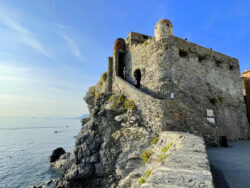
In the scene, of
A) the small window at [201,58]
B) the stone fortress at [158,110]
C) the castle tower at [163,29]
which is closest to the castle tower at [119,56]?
the stone fortress at [158,110]

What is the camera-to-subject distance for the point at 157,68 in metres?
12.1

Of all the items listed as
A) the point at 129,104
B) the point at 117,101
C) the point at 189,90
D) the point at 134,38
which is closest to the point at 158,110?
the point at 129,104

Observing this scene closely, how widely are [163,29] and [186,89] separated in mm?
6028

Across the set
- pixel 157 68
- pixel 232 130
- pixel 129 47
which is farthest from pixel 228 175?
pixel 129 47

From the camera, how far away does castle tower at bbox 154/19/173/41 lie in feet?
41.6

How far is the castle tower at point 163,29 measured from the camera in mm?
12672

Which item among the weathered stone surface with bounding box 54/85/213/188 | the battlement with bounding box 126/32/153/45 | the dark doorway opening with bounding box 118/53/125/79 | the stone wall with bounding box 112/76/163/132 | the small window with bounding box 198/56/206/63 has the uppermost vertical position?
the battlement with bounding box 126/32/153/45

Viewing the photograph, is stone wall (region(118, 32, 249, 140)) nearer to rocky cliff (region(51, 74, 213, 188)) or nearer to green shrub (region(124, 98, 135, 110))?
green shrub (region(124, 98, 135, 110))

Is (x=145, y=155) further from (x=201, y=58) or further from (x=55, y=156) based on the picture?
(x=55, y=156)

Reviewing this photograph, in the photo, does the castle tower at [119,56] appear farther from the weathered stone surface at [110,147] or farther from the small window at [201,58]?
the small window at [201,58]

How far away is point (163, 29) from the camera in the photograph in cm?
1279

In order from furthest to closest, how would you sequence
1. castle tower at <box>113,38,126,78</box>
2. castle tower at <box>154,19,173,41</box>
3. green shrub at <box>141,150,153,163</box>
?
castle tower at <box>113,38,126,78</box>, castle tower at <box>154,19,173,41</box>, green shrub at <box>141,150,153,163</box>

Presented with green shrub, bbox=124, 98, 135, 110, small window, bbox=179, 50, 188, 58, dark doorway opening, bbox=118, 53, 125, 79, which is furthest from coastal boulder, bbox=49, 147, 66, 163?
small window, bbox=179, 50, 188, 58

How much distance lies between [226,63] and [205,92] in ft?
16.5
